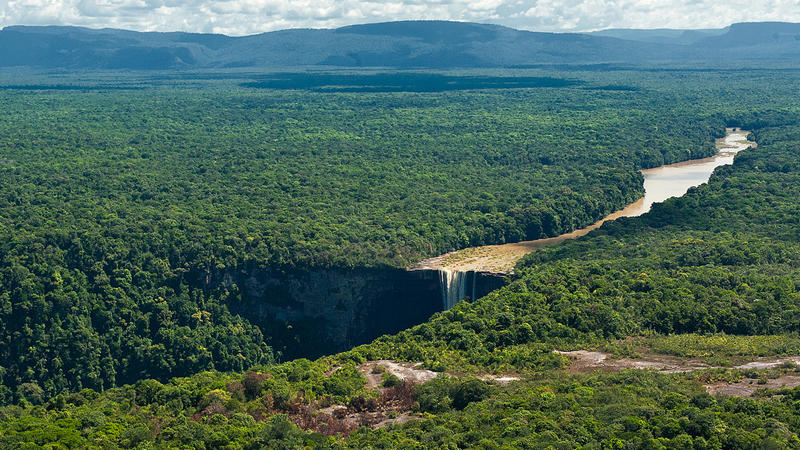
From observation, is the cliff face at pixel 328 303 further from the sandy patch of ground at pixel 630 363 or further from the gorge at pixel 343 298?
the sandy patch of ground at pixel 630 363

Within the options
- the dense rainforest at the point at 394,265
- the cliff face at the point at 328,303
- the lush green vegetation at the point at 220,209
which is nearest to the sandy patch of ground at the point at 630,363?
the dense rainforest at the point at 394,265

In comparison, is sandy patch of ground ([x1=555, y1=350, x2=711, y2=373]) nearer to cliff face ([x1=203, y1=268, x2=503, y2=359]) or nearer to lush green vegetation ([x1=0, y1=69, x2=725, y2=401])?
cliff face ([x1=203, y1=268, x2=503, y2=359])

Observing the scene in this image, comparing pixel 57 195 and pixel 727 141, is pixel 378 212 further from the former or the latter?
pixel 727 141

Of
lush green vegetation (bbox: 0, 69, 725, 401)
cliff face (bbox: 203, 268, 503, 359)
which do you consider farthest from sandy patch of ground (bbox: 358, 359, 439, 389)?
cliff face (bbox: 203, 268, 503, 359)

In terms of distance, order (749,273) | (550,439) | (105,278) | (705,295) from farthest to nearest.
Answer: (105,278) < (749,273) < (705,295) < (550,439)

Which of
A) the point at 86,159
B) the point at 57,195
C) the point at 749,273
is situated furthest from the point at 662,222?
the point at 86,159
